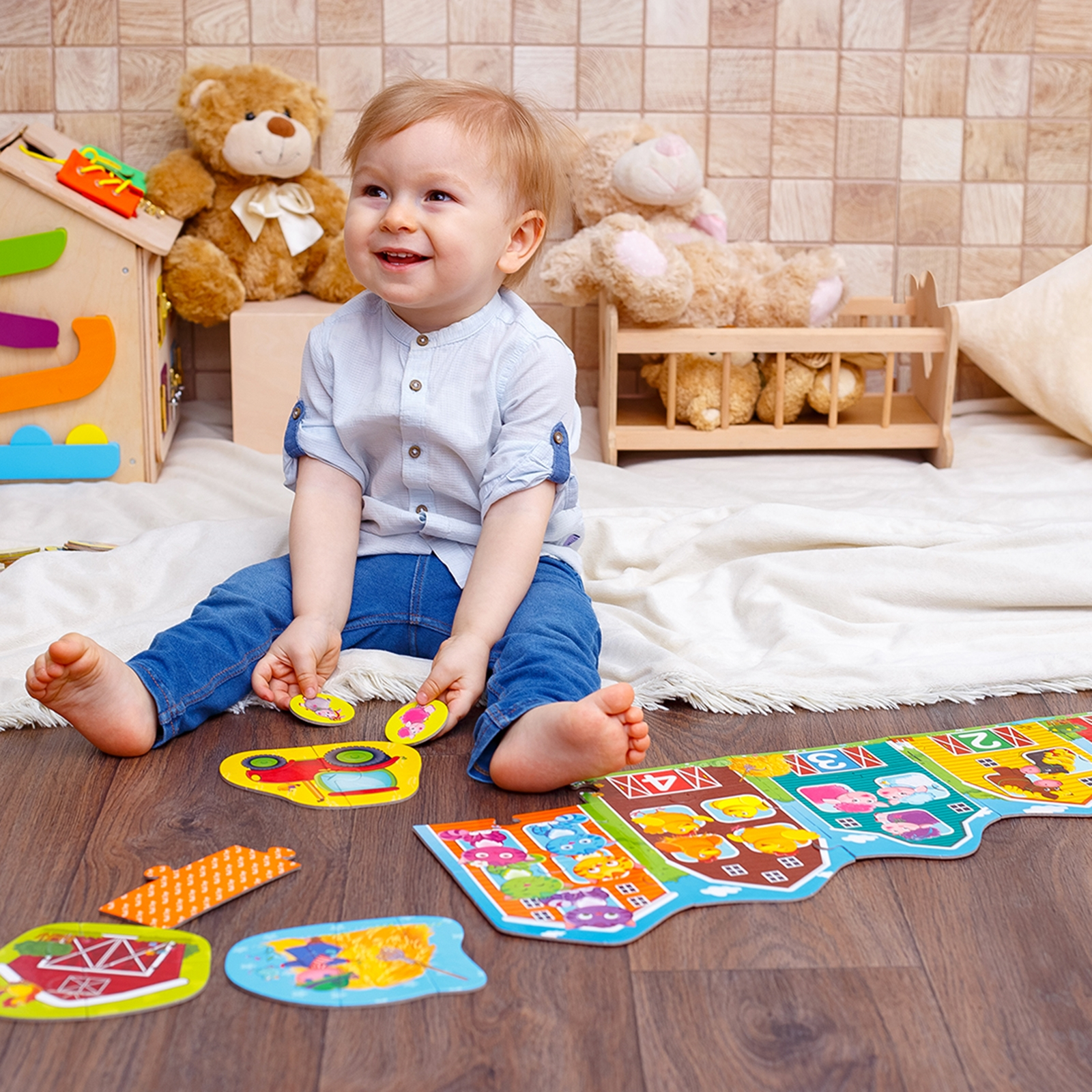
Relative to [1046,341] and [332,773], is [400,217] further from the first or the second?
[1046,341]

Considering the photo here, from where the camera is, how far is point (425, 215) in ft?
3.47

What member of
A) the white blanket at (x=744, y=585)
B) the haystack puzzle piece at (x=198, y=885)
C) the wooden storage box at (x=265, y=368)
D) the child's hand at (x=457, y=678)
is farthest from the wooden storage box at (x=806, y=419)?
the haystack puzzle piece at (x=198, y=885)

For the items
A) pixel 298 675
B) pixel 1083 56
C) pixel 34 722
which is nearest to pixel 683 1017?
pixel 298 675

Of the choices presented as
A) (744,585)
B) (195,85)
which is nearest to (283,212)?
(195,85)

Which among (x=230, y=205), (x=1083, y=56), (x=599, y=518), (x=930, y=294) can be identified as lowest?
(x=599, y=518)

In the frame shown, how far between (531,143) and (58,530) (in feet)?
2.64

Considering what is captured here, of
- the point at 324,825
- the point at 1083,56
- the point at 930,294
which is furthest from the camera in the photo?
the point at 1083,56

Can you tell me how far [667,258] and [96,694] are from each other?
1140 millimetres

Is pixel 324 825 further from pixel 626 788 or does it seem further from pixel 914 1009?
pixel 914 1009

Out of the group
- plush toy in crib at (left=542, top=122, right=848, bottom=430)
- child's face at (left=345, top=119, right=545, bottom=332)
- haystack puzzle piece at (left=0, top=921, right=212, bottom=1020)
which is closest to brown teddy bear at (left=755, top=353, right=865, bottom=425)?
plush toy in crib at (left=542, top=122, right=848, bottom=430)

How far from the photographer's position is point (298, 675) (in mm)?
1049

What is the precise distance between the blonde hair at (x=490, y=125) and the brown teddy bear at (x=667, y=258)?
0.61 metres

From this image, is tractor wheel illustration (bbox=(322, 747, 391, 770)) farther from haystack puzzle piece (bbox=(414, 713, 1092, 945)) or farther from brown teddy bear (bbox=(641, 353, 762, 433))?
brown teddy bear (bbox=(641, 353, 762, 433))

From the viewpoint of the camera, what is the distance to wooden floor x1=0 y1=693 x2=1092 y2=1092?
2.04 ft
